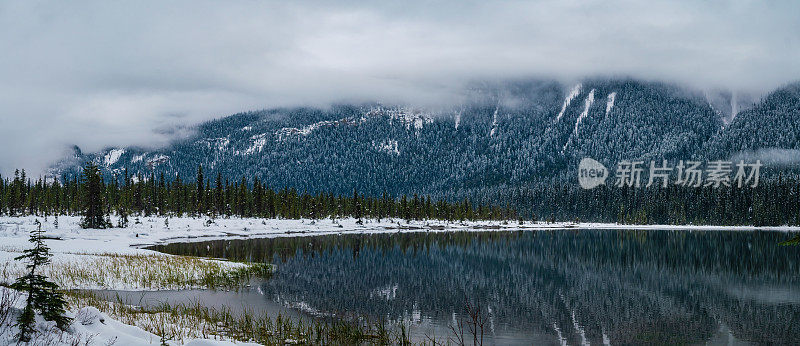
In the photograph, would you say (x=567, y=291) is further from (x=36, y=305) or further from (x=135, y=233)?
(x=135, y=233)

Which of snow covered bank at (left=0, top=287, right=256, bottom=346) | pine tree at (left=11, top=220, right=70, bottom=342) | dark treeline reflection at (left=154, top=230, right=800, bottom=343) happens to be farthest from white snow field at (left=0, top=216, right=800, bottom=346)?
dark treeline reflection at (left=154, top=230, right=800, bottom=343)

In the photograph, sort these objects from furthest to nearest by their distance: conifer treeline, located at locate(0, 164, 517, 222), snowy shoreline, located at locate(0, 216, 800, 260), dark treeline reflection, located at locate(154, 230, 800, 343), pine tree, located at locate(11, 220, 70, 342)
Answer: conifer treeline, located at locate(0, 164, 517, 222) → snowy shoreline, located at locate(0, 216, 800, 260) → dark treeline reflection, located at locate(154, 230, 800, 343) → pine tree, located at locate(11, 220, 70, 342)

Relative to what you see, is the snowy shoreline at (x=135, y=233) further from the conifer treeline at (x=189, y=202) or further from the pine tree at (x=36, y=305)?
the pine tree at (x=36, y=305)

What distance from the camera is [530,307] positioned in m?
26.7

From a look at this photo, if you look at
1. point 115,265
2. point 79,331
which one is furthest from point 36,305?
point 115,265

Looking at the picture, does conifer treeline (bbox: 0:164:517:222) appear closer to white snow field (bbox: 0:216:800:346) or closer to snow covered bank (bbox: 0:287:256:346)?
white snow field (bbox: 0:216:800:346)

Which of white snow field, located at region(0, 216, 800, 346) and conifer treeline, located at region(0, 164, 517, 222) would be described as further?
conifer treeline, located at region(0, 164, 517, 222)

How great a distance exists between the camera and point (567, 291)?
32.6 metres

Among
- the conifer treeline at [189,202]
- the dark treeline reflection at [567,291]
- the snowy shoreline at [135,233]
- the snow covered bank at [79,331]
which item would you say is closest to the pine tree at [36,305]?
the snow covered bank at [79,331]

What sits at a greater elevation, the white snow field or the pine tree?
the pine tree

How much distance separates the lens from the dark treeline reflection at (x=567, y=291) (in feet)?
73.9

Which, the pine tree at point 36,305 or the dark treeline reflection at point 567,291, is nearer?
the pine tree at point 36,305

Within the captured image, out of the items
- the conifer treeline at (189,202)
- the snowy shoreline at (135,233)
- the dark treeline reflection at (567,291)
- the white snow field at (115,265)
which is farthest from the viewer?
the conifer treeline at (189,202)

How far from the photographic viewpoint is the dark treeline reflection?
2253 centimetres
